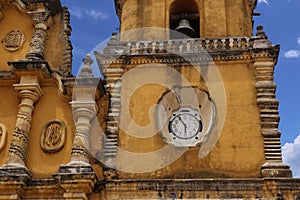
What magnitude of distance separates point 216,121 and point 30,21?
15.2 ft

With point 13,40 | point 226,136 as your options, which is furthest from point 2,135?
point 226,136

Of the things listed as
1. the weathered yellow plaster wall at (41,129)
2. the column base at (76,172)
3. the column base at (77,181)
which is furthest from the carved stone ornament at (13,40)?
the column base at (77,181)

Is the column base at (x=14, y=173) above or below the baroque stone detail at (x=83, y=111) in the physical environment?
below

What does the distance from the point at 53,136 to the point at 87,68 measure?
1511 mm

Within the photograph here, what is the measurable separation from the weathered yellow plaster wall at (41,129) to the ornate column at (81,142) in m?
0.30

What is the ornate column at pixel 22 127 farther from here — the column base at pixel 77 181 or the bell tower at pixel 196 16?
the bell tower at pixel 196 16

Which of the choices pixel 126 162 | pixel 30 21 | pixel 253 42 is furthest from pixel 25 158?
pixel 253 42

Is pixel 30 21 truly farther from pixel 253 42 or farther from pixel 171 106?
pixel 253 42

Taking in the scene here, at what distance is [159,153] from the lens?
934cm

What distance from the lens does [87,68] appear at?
399 inches

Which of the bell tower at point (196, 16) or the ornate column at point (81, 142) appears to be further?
the bell tower at point (196, 16)

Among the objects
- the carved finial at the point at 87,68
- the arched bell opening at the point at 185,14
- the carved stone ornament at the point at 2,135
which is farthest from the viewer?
the arched bell opening at the point at 185,14

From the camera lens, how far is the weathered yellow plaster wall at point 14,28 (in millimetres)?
10711

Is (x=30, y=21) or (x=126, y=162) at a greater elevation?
(x=30, y=21)
